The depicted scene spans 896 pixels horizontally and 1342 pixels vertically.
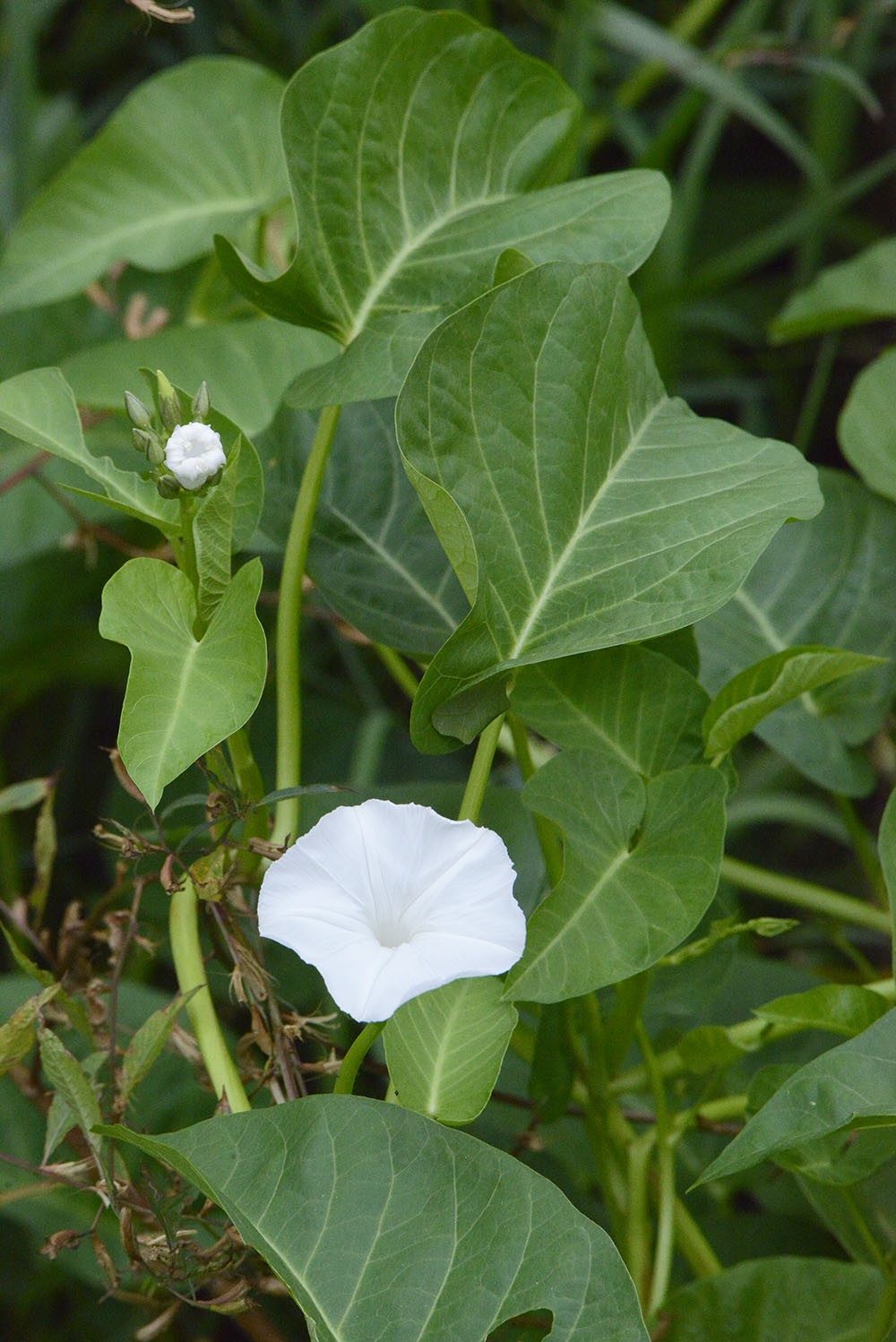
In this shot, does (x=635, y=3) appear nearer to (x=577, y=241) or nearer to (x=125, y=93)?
(x=125, y=93)

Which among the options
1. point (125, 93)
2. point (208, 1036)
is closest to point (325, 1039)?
point (208, 1036)

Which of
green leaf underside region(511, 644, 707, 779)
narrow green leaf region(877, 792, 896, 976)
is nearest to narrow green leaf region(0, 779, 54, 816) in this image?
green leaf underside region(511, 644, 707, 779)

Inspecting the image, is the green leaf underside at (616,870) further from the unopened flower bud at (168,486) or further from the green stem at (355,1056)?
the unopened flower bud at (168,486)

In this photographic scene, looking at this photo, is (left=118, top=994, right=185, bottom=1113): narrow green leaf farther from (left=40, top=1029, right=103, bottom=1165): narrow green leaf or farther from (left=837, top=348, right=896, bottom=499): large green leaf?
(left=837, top=348, right=896, bottom=499): large green leaf

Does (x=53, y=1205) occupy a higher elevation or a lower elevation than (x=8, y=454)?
lower

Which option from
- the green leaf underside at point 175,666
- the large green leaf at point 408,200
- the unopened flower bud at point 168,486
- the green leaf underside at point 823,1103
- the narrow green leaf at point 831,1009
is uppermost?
the large green leaf at point 408,200

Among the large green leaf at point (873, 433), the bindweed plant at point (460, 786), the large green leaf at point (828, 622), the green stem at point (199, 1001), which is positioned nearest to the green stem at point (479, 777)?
the bindweed plant at point (460, 786)
